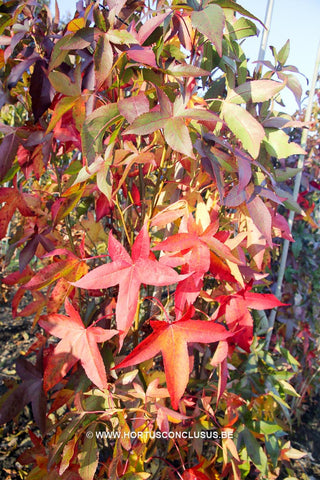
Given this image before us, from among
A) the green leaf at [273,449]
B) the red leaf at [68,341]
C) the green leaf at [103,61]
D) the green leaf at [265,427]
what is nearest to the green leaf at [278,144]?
the green leaf at [103,61]

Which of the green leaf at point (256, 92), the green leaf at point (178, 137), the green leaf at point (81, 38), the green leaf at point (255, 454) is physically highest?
the green leaf at point (81, 38)

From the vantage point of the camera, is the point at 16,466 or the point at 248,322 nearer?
the point at 248,322

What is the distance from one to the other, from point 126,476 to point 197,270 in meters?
0.47

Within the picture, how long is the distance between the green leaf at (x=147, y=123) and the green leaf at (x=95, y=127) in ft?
0.22

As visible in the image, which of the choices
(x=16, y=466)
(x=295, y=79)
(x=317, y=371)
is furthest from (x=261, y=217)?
(x=317, y=371)

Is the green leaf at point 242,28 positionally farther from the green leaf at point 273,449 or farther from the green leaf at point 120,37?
the green leaf at point 273,449

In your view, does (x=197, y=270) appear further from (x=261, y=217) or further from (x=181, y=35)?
(x=181, y=35)

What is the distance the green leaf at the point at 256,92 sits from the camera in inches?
23.5

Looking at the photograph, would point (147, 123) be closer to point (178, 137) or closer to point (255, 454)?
point (178, 137)

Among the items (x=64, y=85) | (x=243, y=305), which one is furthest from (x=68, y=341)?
(x=64, y=85)

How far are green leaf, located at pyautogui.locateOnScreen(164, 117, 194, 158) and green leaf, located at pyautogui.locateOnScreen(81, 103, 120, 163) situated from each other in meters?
0.10

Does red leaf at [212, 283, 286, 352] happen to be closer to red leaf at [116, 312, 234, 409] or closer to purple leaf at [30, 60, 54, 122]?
red leaf at [116, 312, 234, 409]

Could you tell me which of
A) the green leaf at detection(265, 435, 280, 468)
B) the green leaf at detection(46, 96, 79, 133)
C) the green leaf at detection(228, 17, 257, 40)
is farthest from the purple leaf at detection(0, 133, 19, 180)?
the green leaf at detection(265, 435, 280, 468)

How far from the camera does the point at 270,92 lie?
596 millimetres
